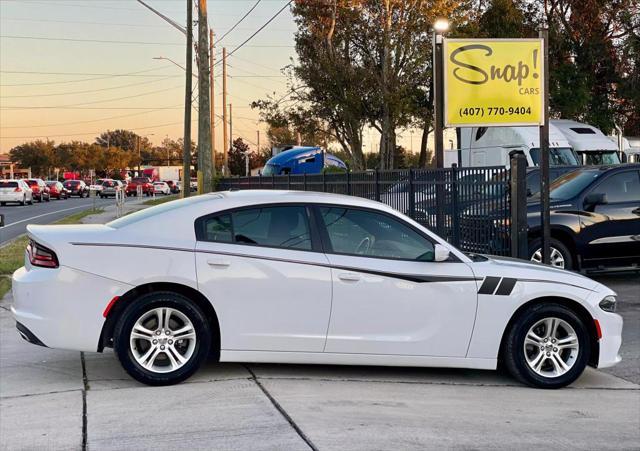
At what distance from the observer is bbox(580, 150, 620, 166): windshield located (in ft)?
81.3

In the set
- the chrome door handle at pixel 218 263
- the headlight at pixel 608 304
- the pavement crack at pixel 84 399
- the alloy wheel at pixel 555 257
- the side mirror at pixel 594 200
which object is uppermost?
the side mirror at pixel 594 200

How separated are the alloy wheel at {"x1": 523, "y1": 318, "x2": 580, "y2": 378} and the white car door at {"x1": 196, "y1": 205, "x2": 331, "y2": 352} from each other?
1728 mm

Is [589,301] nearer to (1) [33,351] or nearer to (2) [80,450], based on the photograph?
(2) [80,450]

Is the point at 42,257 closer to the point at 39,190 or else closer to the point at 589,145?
the point at 589,145

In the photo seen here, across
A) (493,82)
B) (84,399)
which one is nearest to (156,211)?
(84,399)

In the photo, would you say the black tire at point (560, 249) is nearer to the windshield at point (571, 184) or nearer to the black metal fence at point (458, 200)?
the windshield at point (571, 184)

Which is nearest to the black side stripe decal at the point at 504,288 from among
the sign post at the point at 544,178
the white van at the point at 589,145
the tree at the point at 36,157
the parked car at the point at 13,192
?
the sign post at the point at 544,178

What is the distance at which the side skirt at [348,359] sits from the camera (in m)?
6.43

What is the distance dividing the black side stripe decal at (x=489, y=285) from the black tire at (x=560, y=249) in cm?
597

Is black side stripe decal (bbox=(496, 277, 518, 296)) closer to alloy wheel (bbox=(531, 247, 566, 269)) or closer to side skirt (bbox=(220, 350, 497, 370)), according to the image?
side skirt (bbox=(220, 350, 497, 370))

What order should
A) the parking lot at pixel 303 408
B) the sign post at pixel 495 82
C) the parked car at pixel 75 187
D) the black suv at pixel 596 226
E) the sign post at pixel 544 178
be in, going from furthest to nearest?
1. the parked car at pixel 75 187
2. the black suv at pixel 596 226
3. the sign post at pixel 495 82
4. the sign post at pixel 544 178
5. the parking lot at pixel 303 408

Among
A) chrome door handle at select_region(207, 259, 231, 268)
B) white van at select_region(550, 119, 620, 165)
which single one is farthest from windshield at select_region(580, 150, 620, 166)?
chrome door handle at select_region(207, 259, 231, 268)

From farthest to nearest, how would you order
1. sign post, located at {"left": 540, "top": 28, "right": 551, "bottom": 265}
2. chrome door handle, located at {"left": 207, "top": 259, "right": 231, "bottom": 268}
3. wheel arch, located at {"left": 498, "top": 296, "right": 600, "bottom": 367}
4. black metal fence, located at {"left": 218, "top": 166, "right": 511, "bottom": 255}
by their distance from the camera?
sign post, located at {"left": 540, "top": 28, "right": 551, "bottom": 265} < black metal fence, located at {"left": 218, "top": 166, "right": 511, "bottom": 255} < wheel arch, located at {"left": 498, "top": 296, "right": 600, "bottom": 367} < chrome door handle, located at {"left": 207, "top": 259, "right": 231, "bottom": 268}

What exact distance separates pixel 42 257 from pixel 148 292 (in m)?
0.86
